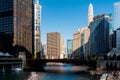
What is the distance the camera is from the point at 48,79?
113062 mm

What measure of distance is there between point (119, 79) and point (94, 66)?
86723 millimetres

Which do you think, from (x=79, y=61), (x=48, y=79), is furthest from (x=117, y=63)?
(x=48, y=79)

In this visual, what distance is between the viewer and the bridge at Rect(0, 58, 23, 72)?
17362 centimetres

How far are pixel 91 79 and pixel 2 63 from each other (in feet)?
247

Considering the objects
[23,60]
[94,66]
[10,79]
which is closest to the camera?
[10,79]

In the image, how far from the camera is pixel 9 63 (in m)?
180

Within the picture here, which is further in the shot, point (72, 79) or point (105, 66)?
point (105, 66)

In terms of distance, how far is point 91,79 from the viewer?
113m

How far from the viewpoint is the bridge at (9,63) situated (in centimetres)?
A: 17362

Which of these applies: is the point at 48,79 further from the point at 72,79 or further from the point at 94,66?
the point at 94,66

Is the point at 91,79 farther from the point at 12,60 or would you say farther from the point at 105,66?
the point at 12,60

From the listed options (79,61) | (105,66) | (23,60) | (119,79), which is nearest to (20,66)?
(23,60)

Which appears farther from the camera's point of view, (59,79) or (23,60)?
(23,60)

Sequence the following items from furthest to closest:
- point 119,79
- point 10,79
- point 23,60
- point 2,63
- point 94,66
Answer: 1. point 23,60
2. point 94,66
3. point 2,63
4. point 10,79
5. point 119,79
